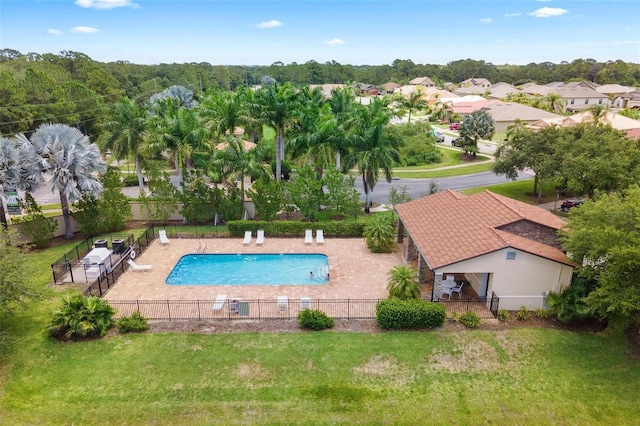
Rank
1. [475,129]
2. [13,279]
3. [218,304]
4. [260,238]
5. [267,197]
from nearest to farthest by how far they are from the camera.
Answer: [13,279] → [218,304] → [260,238] → [267,197] → [475,129]

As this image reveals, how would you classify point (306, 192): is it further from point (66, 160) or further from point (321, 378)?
point (321, 378)

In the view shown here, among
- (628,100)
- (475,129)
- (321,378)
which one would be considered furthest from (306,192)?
(628,100)

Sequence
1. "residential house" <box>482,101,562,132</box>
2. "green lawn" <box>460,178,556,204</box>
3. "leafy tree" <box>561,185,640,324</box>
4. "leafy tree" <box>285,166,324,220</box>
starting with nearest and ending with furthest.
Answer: "leafy tree" <box>561,185,640,324</box> < "leafy tree" <box>285,166,324,220</box> < "green lawn" <box>460,178,556,204</box> < "residential house" <box>482,101,562,132</box>

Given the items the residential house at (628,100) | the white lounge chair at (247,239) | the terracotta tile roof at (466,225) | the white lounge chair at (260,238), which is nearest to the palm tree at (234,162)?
the white lounge chair at (247,239)

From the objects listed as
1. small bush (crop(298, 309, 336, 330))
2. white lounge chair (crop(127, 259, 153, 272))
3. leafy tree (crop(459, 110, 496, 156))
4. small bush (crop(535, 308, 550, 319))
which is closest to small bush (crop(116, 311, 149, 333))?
white lounge chair (crop(127, 259, 153, 272))

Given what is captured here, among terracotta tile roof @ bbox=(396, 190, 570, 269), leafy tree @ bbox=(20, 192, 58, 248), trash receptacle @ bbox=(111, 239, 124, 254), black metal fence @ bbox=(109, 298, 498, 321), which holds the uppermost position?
terracotta tile roof @ bbox=(396, 190, 570, 269)

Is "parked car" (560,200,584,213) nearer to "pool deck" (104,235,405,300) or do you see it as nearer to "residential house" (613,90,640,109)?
"pool deck" (104,235,405,300)

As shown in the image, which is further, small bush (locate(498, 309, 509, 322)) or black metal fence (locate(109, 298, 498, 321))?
black metal fence (locate(109, 298, 498, 321))
